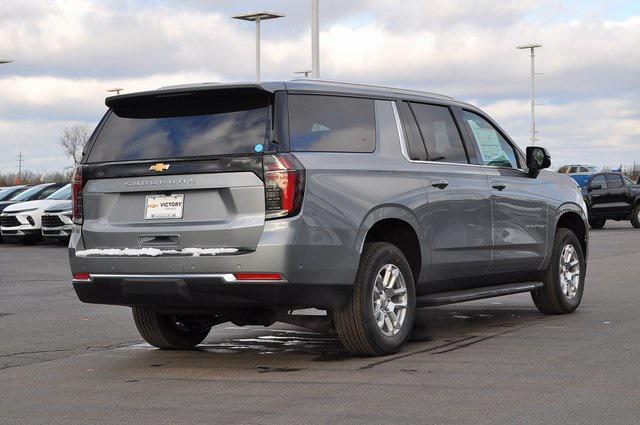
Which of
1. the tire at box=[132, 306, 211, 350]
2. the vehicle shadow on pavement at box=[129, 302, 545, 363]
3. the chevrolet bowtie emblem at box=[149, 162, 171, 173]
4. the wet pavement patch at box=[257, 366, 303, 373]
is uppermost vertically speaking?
the chevrolet bowtie emblem at box=[149, 162, 171, 173]

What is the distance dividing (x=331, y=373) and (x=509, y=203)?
3064mm

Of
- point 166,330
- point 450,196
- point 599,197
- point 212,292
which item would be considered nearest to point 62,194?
point 599,197

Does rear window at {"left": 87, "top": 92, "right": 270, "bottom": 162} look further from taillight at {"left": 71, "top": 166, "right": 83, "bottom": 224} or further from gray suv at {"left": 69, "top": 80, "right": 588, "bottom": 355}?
taillight at {"left": 71, "top": 166, "right": 83, "bottom": 224}

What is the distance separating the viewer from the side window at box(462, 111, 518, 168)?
9.85 metres

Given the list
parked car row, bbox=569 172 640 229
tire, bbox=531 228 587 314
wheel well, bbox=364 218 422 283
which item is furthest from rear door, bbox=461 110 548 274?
parked car row, bbox=569 172 640 229

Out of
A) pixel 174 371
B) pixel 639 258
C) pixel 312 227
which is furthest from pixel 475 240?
pixel 639 258

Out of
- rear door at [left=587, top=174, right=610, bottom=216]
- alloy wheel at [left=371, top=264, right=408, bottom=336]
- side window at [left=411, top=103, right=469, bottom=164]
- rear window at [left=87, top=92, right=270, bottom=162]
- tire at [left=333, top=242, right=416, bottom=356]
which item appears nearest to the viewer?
rear window at [left=87, top=92, right=270, bottom=162]

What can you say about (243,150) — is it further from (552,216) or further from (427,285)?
(552,216)

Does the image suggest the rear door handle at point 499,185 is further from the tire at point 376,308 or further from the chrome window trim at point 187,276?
the chrome window trim at point 187,276

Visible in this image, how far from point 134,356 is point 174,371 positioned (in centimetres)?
98

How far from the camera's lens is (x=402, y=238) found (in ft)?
28.8

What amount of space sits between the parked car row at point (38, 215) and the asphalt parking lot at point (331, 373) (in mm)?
15461

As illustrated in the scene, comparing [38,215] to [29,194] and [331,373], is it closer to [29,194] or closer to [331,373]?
[29,194]

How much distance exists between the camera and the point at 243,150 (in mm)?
7660
